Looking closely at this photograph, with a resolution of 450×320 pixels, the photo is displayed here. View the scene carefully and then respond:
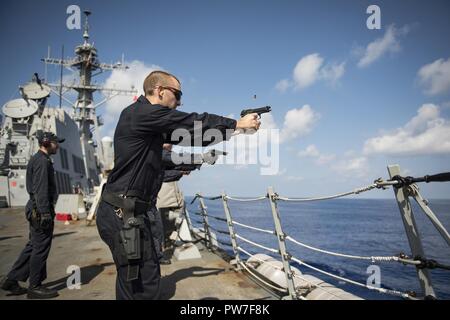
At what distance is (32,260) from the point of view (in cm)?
399

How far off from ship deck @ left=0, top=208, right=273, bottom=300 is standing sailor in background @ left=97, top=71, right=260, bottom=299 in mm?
2027

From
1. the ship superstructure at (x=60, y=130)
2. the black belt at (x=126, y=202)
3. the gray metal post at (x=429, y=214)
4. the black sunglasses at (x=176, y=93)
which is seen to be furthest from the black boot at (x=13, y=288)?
the ship superstructure at (x=60, y=130)

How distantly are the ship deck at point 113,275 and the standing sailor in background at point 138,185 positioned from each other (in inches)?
79.8

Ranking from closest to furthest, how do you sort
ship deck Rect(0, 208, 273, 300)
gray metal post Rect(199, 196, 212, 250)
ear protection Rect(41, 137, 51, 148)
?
ship deck Rect(0, 208, 273, 300)
ear protection Rect(41, 137, 51, 148)
gray metal post Rect(199, 196, 212, 250)

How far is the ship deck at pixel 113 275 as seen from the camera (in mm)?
3928

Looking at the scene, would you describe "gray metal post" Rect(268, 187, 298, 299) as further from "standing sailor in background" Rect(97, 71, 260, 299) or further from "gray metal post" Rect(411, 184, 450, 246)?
"standing sailor in background" Rect(97, 71, 260, 299)

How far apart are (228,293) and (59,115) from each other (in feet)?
86.3

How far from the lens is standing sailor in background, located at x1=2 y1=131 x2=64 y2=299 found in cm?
399

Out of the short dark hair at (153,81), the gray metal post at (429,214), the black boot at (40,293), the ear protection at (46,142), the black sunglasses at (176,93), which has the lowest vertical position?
the black boot at (40,293)

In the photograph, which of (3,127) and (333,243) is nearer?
(3,127)

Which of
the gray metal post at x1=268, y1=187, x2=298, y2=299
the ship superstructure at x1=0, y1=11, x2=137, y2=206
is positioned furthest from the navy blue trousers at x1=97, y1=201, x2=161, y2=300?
the ship superstructure at x1=0, y1=11, x2=137, y2=206

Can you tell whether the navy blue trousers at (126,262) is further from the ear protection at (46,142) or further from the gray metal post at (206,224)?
the gray metal post at (206,224)
